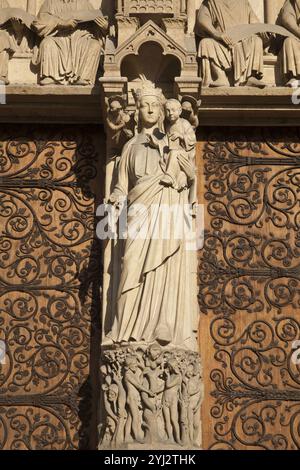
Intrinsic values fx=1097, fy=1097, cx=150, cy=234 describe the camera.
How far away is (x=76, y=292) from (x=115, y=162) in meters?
1.17

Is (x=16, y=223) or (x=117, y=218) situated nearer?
(x=117, y=218)

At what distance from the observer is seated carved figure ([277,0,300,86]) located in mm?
9719

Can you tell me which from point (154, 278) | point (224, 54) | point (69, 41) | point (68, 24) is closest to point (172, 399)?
point (154, 278)

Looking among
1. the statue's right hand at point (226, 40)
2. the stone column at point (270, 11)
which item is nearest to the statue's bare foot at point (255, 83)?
the statue's right hand at point (226, 40)

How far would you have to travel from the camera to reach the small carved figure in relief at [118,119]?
929 cm

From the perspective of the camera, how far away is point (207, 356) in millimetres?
9195

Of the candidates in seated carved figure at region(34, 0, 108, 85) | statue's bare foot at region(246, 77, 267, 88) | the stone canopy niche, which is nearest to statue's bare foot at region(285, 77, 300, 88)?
statue's bare foot at region(246, 77, 267, 88)

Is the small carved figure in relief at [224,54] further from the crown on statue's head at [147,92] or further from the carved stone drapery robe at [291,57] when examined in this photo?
the crown on statue's head at [147,92]

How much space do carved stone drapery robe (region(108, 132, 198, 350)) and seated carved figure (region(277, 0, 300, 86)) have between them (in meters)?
1.56

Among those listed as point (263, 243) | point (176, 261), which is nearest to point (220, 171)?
point (263, 243)
